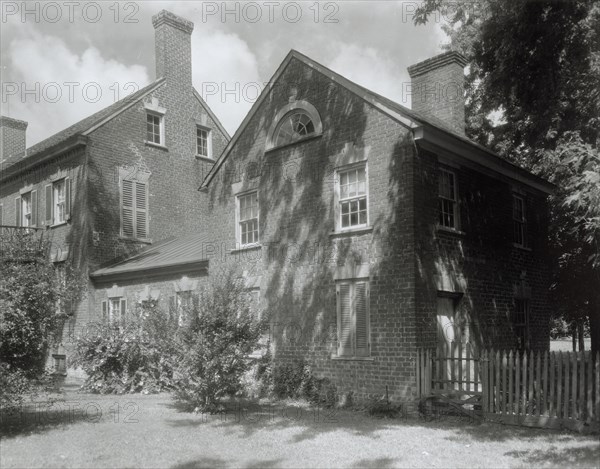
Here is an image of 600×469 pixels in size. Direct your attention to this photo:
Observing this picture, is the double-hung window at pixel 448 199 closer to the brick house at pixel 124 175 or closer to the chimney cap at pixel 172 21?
the brick house at pixel 124 175

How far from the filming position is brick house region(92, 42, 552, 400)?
46.0ft

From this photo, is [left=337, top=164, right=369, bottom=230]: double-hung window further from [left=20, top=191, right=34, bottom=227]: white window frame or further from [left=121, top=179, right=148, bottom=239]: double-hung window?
[left=20, top=191, right=34, bottom=227]: white window frame

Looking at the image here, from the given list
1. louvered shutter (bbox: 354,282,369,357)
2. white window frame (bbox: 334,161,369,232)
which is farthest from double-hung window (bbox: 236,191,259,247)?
louvered shutter (bbox: 354,282,369,357)

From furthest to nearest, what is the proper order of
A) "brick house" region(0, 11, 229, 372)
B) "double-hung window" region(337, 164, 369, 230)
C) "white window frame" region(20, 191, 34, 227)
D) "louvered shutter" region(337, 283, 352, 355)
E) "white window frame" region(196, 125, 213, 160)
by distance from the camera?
1. "white window frame" region(196, 125, 213, 160)
2. "white window frame" region(20, 191, 34, 227)
3. "brick house" region(0, 11, 229, 372)
4. "double-hung window" region(337, 164, 369, 230)
5. "louvered shutter" region(337, 283, 352, 355)

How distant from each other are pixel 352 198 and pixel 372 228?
1.03 meters

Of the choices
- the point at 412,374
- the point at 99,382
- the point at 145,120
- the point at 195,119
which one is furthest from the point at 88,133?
the point at 412,374

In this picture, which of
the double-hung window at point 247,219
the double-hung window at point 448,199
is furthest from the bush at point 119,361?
the double-hung window at point 448,199

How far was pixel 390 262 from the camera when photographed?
46.3 ft

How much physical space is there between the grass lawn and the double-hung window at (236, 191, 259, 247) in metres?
5.68

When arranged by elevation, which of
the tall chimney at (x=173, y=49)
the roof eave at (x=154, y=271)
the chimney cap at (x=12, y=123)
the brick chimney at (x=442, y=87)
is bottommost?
the roof eave at (x=154, y=271)

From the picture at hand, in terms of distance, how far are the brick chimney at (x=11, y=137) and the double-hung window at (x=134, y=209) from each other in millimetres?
11627

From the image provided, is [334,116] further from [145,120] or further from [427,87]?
[145,120]

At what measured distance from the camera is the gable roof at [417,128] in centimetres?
1400

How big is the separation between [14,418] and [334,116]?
9.52 meters
